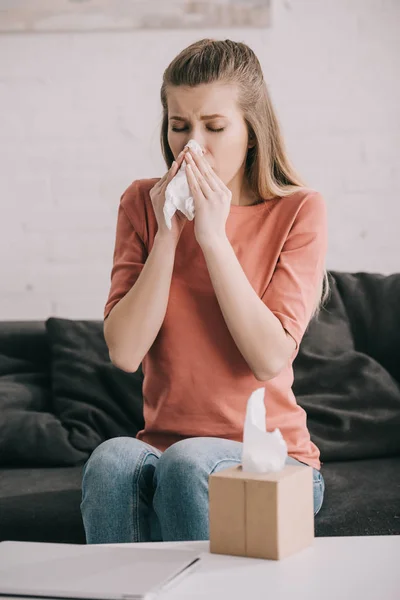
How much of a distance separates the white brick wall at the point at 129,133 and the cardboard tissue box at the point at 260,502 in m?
1.54

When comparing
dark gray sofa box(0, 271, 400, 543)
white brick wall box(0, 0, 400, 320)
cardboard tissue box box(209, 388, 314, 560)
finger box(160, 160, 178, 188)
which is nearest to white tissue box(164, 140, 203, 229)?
finger box(160, 160, 178, 188)

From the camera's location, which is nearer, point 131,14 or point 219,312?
point 219,312

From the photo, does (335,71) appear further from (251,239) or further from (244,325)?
(244,325)

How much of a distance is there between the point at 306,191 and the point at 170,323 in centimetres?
35

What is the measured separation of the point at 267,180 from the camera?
156 centimetres

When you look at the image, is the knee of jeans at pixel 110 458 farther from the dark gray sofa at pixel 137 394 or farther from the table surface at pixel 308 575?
the dark gray sofa at pixel 137 394

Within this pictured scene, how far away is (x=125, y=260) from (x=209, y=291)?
167 millimetres

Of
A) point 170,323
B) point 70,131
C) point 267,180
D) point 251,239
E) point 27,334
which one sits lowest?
point 27,334

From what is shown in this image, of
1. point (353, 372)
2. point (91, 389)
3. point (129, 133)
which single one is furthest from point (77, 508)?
point (129, 133)

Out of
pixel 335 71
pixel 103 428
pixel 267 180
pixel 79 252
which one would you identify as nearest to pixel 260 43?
pixel 335 71

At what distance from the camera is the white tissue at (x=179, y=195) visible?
1.43 meters

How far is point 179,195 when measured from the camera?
4.72 ft

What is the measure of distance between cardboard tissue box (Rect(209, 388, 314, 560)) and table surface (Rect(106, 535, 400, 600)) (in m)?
0.01

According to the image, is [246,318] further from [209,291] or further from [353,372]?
[353,372]
